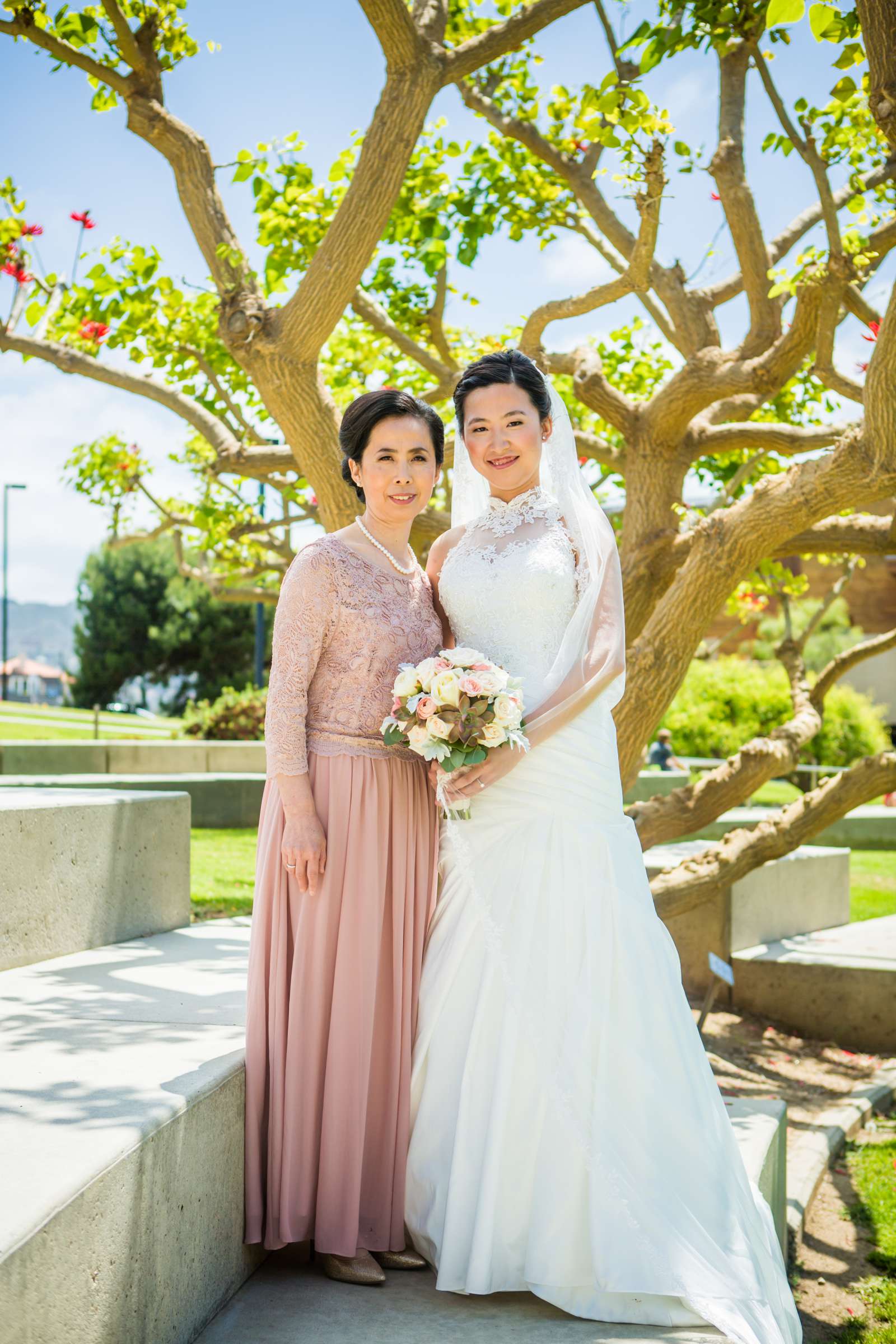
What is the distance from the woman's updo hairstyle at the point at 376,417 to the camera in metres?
3.40

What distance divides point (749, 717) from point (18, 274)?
15.3 m

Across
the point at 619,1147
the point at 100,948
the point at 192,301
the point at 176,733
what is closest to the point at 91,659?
the point at 176,733

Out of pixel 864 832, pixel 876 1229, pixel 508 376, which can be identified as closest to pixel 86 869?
pixel 508 376

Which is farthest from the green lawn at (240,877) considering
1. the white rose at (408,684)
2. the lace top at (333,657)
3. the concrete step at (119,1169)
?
the white rose at (408,684)

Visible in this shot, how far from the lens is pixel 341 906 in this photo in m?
3.16

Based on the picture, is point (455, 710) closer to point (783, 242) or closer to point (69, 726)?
point (783, 242)

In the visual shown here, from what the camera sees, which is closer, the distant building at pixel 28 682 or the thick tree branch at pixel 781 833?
the thick tree branch at pixel 781 833

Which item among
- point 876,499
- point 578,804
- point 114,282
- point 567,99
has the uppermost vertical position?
point 567,99

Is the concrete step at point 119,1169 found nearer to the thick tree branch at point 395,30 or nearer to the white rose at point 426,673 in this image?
the white rose at point 426,673

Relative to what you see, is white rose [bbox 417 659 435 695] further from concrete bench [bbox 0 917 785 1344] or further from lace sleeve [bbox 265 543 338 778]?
concrete bench [bbox 0 917 785 1344]

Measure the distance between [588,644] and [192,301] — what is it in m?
5.67

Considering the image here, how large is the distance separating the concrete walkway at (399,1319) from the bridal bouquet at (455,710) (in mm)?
1362

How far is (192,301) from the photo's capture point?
802cm

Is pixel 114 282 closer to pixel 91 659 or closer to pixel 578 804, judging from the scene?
pixel 578 804
